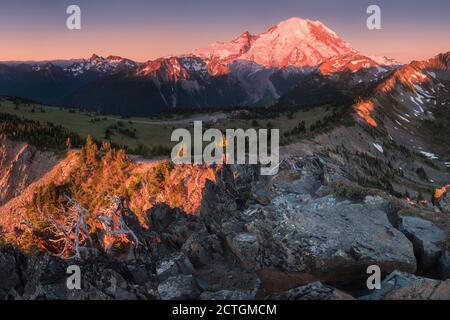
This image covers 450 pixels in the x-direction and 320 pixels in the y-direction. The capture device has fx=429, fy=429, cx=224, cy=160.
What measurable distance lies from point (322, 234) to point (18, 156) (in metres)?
48.0

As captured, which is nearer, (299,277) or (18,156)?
(299,277)

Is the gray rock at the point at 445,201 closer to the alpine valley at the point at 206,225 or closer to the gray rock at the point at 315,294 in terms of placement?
the alpine valley at the point at 206,225

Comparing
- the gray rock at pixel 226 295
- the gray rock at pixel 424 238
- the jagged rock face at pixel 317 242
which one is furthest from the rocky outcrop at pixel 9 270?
the gray rock at pixel 424 238

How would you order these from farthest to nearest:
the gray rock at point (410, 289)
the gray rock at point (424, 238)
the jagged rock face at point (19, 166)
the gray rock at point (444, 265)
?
1. the jagged rock face at point (19, 166)
2. the gray rock at point (424, 238)
3. the gray rock at point (444, 265)
4. the gray rock at point (410, 289)

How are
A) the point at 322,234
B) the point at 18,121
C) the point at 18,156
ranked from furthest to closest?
the point at 18,121 → the point at 18,156 → the point at 322,234

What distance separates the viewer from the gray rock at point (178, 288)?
20375 millimetres

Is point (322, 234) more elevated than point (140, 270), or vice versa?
point (322, 234)

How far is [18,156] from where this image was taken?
57.6 m

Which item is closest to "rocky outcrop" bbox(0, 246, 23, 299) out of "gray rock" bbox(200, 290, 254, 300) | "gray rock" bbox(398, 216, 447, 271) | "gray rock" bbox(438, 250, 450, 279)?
"gray rock" bbox(200, 290, 254, 300)

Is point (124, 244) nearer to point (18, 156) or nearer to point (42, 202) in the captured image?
point (42, 202)

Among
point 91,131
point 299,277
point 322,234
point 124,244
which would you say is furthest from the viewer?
point 91,131

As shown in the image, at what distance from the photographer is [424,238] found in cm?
2325

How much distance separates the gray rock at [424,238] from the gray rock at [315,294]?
759cm
